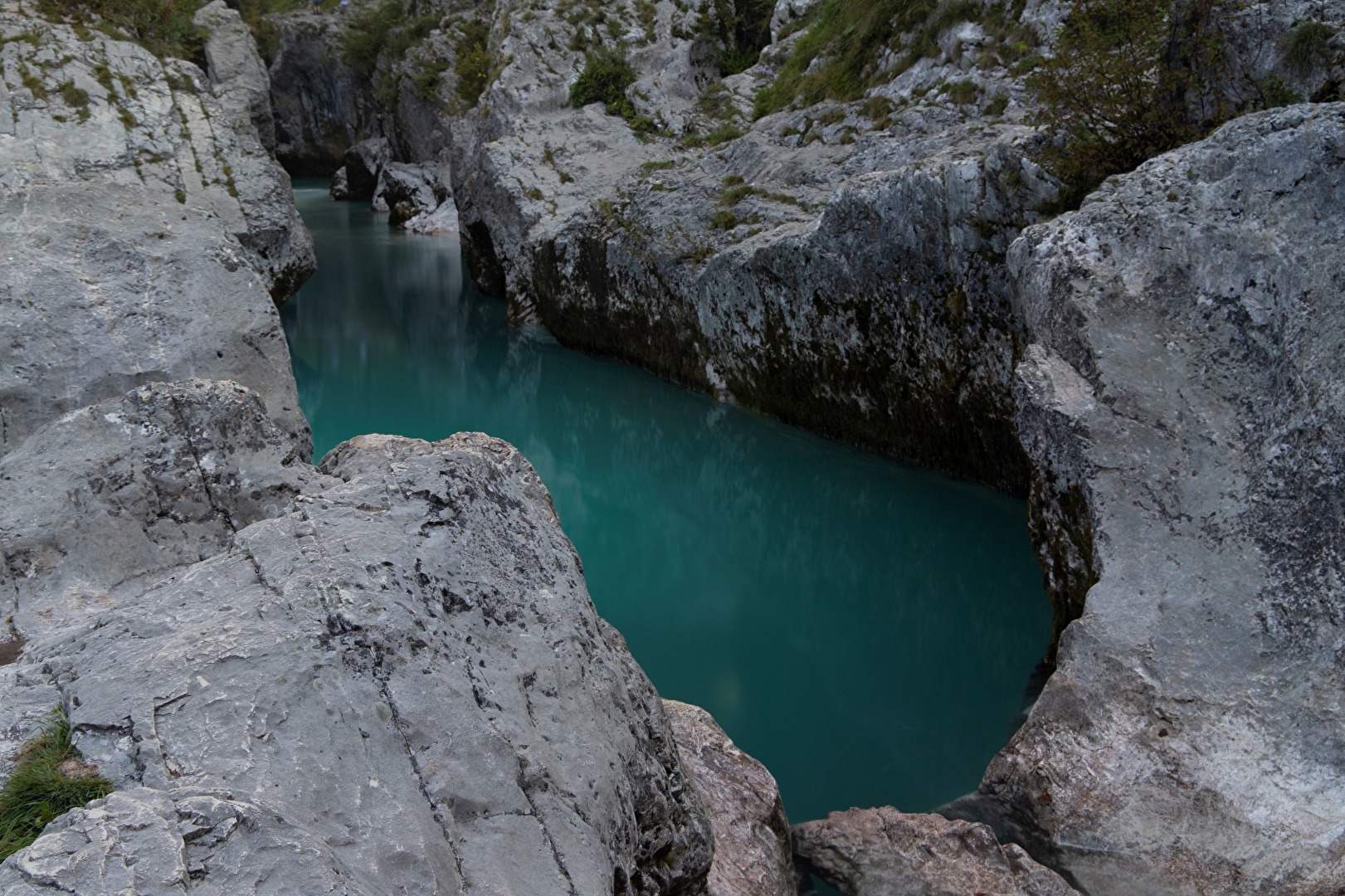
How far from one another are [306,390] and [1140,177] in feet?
40.9

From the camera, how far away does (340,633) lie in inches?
130

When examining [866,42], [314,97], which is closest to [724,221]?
[866,42]

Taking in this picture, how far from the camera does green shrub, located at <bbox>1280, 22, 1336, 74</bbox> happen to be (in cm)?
775

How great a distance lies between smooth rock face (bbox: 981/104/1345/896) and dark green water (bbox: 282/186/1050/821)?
4.60 ft

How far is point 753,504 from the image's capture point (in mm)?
11680

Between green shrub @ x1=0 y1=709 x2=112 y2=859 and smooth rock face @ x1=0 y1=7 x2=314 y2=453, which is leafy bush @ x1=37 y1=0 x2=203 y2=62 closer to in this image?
smooth rock face @ x1=0 y1=7 x2=314 y2=453

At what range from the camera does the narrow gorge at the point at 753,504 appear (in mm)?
3221

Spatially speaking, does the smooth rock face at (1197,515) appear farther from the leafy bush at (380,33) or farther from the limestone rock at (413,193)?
the leafy bush at (380,33)

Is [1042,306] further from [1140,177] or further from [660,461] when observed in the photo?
[660,461]

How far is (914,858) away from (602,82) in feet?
60.4

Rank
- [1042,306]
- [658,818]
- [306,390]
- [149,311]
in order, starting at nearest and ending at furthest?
[658,818]
[149,311]
[1042,306]
[306,390]

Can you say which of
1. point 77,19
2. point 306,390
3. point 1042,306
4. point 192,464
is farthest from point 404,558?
point 77,19

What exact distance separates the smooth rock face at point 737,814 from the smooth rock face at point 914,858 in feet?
0.82

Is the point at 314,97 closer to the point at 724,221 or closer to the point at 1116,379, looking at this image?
the point at 724,221
